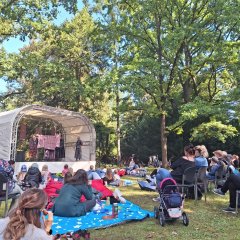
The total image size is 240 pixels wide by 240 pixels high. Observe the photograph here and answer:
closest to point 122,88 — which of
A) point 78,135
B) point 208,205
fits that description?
point 78,135

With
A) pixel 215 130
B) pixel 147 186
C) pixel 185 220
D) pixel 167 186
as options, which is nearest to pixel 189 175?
pixel 167 186

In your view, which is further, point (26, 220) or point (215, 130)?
point (215, 130)

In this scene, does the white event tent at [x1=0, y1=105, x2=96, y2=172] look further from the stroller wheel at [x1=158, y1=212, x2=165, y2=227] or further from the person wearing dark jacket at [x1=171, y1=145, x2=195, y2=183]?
the stroller wheel at [x1=158, y1=212, x2=165, y2=227]

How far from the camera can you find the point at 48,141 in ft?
75.7

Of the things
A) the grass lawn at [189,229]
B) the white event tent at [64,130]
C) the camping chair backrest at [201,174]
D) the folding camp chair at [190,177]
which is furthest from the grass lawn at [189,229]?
the white event tent at [64,130]

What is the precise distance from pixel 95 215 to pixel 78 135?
53.5 feet

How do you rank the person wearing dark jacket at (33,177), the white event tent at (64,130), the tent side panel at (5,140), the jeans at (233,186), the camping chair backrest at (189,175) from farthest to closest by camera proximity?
the white event tent at (64,130) < the tent side panel at (5,140) < the person wearing dark jacket at (33,177) < the camping chair backrest at (189,175) < the jeans at (233,186)

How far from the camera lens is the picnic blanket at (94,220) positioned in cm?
559

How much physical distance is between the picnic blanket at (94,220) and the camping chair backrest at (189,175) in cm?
174

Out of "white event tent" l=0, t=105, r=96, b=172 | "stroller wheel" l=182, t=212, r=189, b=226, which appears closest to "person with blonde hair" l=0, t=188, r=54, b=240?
"stroller wheel" l=182, t=212, r=189, b=226

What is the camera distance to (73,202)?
6.27 m

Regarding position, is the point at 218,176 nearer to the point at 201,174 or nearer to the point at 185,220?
the point at 201,174

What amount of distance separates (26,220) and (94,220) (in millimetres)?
3804

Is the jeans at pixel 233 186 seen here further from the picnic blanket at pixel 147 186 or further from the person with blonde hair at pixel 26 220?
the person with blonde hair at pixel 26 220
